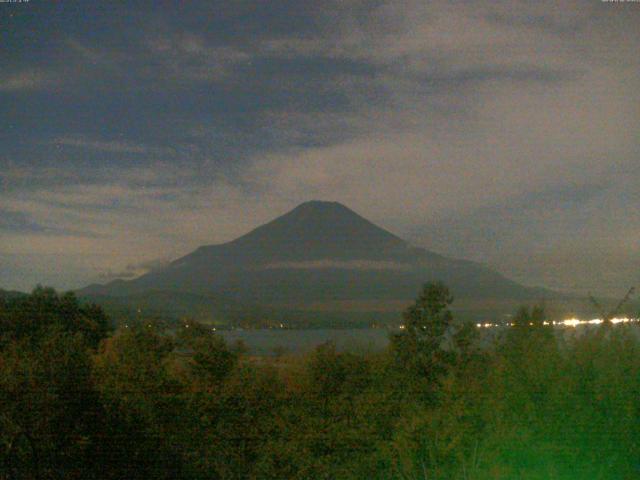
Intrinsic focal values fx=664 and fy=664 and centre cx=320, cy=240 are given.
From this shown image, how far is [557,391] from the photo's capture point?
4.34 metres

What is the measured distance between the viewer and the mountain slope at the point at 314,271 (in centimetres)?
3484

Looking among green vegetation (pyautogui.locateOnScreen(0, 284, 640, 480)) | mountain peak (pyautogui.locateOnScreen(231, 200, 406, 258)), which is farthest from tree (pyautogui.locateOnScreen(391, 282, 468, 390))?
mountain peak (pyautogui.locateOnScreen(231, 200, 406, 258))

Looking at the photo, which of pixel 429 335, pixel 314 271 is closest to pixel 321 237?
pixel 314 271

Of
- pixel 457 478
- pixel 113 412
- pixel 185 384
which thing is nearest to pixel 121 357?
pixel 185 384

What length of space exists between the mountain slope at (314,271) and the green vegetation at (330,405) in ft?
39.2

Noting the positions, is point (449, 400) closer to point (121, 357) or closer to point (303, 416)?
point (303, 416)

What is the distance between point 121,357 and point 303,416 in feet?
12.7

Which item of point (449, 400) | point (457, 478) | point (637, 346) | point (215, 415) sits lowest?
point (215, 415)

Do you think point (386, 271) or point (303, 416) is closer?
point (303, 416)

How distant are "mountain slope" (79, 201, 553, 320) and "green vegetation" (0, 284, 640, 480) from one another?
11.9 m

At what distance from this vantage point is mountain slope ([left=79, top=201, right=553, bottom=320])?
114 feet

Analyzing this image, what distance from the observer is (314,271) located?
147 feet

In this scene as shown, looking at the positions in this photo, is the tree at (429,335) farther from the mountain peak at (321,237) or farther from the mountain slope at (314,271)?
the mountain peak at (321,237)

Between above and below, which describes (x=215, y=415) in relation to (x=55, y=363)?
below
